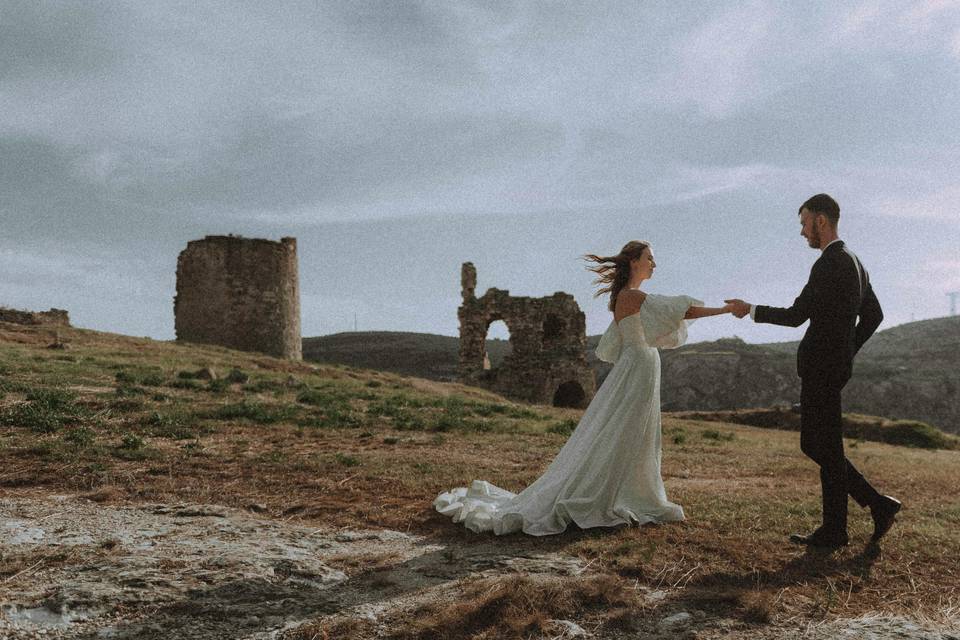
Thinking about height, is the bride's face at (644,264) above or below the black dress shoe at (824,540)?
above

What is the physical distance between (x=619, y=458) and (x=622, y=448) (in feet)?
0.28

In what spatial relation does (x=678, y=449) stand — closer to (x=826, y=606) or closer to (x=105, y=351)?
(x=826, y=606)

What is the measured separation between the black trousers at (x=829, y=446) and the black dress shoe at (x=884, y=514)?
0.05 metres

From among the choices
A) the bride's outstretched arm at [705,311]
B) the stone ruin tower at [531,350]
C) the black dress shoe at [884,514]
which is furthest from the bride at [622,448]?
the stone ruin tower at [531,350]

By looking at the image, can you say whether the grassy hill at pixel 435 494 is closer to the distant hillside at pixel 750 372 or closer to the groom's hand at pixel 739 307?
the groom's hand at pixel 739 307

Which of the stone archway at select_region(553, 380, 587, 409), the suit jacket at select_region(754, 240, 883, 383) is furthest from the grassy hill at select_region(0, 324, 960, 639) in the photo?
the stone archway at select_region(553, 380, 587, 409)

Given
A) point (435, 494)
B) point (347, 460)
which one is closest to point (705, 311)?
point (435, 494)

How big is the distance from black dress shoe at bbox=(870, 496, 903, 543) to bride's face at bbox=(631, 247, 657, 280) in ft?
8.20

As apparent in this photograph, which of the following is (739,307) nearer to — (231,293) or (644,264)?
(644,264)

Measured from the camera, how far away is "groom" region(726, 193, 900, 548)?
5.11 m

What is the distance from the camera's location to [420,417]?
1242 centimetres

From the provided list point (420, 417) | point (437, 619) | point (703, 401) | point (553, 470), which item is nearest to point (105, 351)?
point (420, 417)

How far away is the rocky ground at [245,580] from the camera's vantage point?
3568mm

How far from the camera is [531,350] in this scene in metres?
31.2
